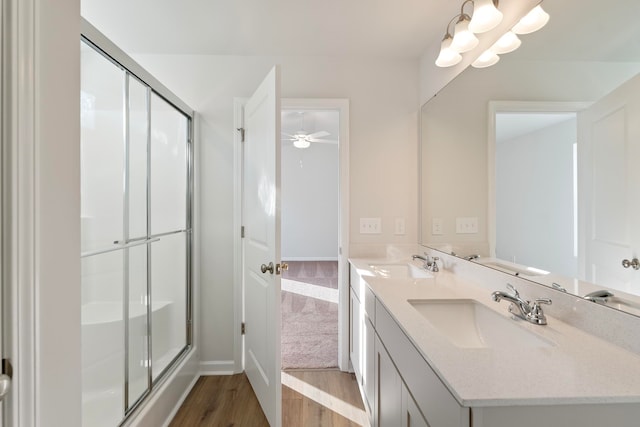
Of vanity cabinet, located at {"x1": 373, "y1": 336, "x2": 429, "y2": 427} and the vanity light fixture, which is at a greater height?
the vanity light fixture

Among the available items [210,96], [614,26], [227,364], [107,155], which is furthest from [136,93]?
[614,26]

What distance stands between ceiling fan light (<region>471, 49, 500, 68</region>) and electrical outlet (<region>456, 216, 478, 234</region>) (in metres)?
0.79

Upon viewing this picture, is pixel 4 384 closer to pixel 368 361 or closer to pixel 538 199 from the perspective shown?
pixel 368 361

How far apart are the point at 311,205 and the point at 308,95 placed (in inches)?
169

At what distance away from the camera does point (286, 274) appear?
5055 millimetres

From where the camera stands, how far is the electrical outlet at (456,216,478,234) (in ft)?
5.02

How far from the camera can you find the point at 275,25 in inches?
69.8

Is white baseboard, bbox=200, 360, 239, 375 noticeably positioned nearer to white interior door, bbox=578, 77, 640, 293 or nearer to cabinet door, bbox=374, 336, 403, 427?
cabinet door, bbox=374, 336, 403, 427

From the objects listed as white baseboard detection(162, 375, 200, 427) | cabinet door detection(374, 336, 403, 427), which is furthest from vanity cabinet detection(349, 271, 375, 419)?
white baseboard detection(162, 375, 200, 427)

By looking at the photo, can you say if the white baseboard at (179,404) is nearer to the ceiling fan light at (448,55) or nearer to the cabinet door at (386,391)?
the cabinet door at (386,391)

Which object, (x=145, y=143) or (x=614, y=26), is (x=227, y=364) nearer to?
(x=145, y=143)

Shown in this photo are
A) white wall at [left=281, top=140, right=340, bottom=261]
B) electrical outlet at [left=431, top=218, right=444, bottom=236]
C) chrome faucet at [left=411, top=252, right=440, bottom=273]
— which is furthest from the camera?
white wall at [left=281, top=140, right=340, bottom=261]

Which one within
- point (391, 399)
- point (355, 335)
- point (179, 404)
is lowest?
point (179, 404)

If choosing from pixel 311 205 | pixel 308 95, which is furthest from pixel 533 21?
pixel 311 205
